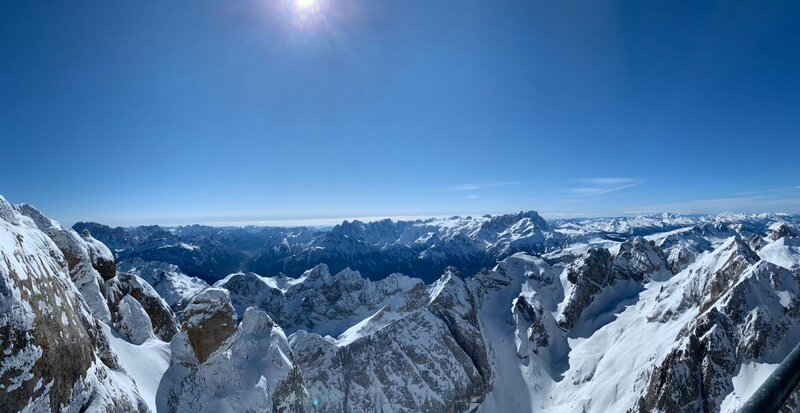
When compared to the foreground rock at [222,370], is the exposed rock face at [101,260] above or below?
above

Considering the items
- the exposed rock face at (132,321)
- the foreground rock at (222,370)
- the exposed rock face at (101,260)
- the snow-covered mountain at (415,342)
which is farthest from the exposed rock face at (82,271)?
the foreground rock at (222,370)

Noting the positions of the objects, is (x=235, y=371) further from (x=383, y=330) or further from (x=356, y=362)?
(x=383, y=330)

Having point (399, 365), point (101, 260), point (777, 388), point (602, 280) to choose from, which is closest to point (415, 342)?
point (399, 365)

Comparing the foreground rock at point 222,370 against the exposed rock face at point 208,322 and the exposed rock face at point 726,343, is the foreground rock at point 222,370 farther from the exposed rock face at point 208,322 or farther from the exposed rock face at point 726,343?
the exposed rock face at point 726,343

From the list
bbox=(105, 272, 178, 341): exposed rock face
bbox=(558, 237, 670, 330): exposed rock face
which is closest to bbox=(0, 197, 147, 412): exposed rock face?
bbox=(105, 272, 178, 341): exposed rock face

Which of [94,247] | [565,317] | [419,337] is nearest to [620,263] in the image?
[565,317]

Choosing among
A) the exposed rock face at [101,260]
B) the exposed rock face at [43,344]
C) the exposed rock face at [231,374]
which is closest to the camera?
the exposed rock face at [43,344]

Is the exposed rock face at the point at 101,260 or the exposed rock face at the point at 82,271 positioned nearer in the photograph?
the exposed rock face at the point at 82,271
